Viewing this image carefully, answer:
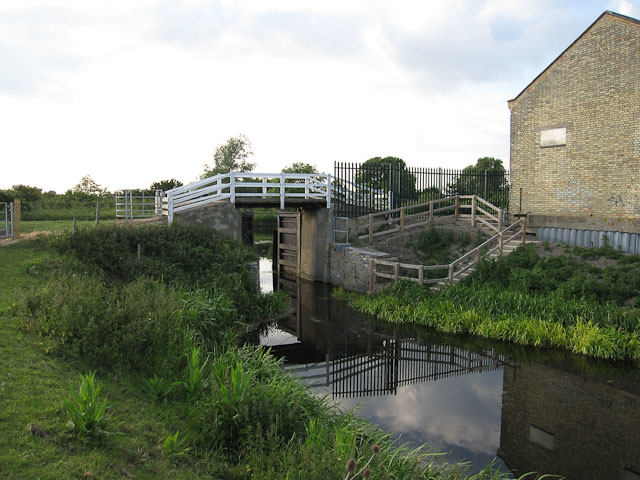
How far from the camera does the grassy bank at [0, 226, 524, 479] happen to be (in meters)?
→ 5.20

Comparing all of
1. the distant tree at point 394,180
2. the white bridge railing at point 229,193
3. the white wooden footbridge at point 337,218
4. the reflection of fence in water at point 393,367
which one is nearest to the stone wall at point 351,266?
the white wooden footbridge at point 337,218

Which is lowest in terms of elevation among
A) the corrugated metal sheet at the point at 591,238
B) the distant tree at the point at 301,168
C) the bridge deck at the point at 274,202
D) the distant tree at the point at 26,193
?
the corrugated metal sheet at the point at 591,238

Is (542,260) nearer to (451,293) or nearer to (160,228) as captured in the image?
(451,293)

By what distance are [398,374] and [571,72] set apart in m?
14.1

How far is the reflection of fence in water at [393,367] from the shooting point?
9.97m

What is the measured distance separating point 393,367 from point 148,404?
5858 millimetres

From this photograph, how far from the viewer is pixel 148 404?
665 cm

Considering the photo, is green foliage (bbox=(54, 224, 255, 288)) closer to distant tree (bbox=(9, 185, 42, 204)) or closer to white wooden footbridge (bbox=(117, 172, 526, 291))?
white wooden footbridge (bbox=(117, 172, 526, 291))

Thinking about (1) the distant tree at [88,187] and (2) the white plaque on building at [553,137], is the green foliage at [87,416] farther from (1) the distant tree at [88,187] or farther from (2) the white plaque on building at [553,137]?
(1) the distant tree at [88,187]

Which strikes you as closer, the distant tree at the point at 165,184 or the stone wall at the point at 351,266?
the stone wall at the point at 351,266

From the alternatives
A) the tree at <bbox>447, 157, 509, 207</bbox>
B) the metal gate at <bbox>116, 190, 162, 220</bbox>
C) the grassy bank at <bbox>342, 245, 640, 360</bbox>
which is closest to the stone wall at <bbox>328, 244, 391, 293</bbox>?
the grassy bank at <bbox>342, 245, 640, 360</bbox>

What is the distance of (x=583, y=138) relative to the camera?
1798 cm

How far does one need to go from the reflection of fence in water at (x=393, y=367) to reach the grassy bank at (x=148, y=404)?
56.5 inches

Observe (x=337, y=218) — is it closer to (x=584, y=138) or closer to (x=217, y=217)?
(x=217, y=217)
